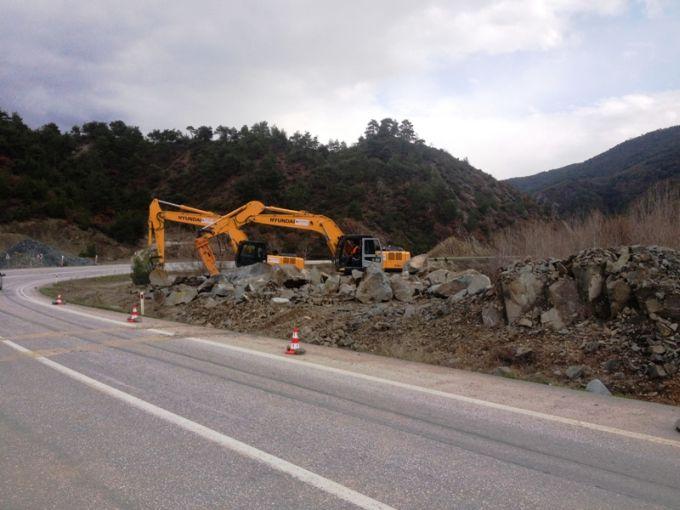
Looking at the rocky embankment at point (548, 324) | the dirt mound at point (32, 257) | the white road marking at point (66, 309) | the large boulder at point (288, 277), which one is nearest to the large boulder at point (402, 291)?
the rocky embankment at point (548, 324)

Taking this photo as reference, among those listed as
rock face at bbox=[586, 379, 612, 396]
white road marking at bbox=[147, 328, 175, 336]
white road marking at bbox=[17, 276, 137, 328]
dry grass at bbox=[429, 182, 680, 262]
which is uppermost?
dry grass at bbox=[429, 182, 680, 262]

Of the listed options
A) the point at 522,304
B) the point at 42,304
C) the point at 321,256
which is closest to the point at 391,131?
the point at 321,256

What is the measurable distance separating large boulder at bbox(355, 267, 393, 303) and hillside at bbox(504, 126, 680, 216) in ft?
137

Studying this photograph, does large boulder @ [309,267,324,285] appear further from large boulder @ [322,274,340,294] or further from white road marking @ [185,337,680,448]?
white road marking @ [185,337,680,448]

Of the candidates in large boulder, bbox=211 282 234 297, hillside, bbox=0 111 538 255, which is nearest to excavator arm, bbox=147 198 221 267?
large boulder, bbox=211 282 234 297

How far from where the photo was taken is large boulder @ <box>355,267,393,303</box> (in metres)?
16.2

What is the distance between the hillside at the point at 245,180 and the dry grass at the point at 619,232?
37789mm

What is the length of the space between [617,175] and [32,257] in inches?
3294

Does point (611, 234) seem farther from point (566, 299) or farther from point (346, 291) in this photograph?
point (346, 291)

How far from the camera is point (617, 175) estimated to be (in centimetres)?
8794

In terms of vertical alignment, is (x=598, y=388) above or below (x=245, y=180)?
below

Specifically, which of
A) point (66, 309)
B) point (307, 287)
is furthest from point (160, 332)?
point (66, 309)

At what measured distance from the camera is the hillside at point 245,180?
59375mm

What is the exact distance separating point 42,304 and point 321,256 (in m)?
34.4
